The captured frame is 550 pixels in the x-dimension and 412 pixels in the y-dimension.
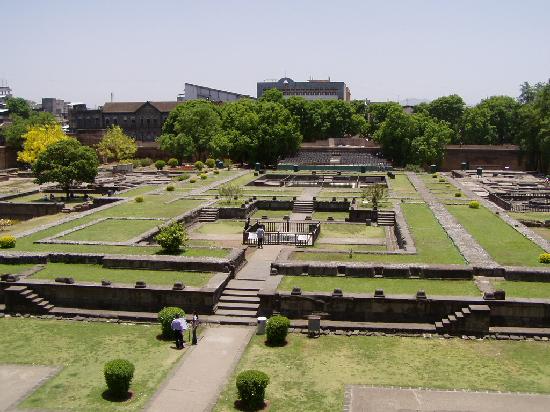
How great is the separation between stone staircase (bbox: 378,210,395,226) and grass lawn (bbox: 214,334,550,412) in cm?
1670

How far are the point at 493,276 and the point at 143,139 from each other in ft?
265

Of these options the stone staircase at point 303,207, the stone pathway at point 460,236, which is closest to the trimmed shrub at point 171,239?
the stone pathway at point 460,236

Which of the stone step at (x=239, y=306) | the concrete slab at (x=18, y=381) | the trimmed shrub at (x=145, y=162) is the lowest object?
the concrete slab at (x=18, y=381)

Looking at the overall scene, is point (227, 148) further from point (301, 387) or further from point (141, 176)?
point (301, 387)

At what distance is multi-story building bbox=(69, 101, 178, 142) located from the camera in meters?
95.8

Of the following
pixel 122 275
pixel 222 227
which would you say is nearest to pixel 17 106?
pixel 222 227

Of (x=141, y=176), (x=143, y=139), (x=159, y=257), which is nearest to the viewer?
(x=159, y=257)

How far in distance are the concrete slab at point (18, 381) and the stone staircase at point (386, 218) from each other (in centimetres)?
2243

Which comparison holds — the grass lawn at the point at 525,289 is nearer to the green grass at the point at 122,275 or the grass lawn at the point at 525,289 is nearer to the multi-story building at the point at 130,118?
the green grass at the point at 122,275

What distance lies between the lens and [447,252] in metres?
25.0

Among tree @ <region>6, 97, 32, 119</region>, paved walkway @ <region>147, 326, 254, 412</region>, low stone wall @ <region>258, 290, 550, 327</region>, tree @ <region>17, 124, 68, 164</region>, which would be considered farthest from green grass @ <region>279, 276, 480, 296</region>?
tree @ <region>6, 97, 32, 119</region>

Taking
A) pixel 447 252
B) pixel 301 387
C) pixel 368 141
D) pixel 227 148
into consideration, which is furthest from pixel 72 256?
pixel 368 141

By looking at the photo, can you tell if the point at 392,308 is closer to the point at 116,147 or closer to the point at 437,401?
the point at 437,401

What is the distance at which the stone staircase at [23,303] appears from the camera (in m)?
20.4
